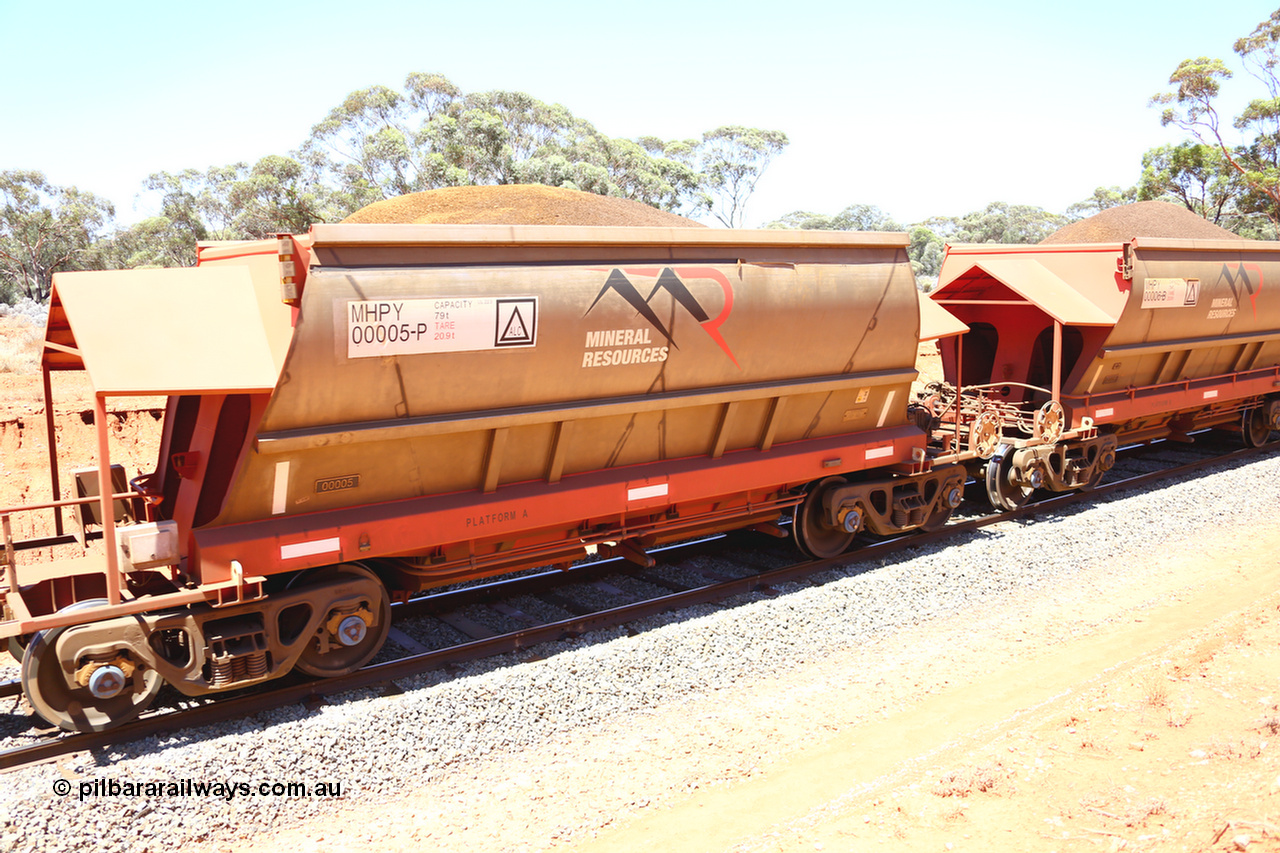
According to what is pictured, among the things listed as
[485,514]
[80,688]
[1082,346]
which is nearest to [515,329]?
[485,514]

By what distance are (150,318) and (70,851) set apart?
3.39 meters

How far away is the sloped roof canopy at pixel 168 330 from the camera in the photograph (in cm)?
577

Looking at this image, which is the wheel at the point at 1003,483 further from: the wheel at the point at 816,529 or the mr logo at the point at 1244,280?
the mr logo at the point at 1244,280

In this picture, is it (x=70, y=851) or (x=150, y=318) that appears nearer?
(x=70, y=851)

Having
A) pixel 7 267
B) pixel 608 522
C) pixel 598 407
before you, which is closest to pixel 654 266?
pixel 598 407

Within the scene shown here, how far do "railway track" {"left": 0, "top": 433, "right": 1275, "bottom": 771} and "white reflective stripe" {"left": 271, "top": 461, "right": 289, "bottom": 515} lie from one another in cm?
141

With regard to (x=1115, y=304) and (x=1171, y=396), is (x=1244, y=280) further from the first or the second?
(x=1115, y=304)

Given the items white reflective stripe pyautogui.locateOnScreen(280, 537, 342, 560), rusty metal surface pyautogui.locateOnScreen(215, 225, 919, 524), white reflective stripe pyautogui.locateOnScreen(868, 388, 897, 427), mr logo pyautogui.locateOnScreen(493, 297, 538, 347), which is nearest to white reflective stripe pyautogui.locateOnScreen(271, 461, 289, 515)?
rusty metal surface pyautogui.locateOnScreen(215, 225, 919, 524)

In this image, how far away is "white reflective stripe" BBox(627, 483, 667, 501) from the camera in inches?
324

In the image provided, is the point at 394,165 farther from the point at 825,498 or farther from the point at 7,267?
the point at 825,498

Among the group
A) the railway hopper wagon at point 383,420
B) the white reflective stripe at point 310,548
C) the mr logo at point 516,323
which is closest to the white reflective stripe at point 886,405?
the railway hopper wagon at point 383,420

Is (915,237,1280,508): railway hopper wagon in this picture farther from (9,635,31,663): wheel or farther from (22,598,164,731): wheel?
(9,635,31,663): wheel

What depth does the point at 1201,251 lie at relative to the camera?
1365cm

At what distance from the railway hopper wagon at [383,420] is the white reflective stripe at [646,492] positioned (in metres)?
0.02
